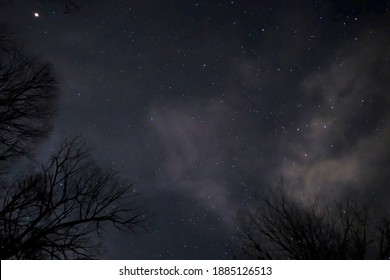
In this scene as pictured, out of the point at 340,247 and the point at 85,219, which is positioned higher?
the point at 85,219

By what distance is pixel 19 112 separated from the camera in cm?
508

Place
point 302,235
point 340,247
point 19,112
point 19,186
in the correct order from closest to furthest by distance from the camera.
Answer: point 19,112 → point 19,186 → point 340,247 → point 302,235

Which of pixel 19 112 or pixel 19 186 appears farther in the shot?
pixel 19 186

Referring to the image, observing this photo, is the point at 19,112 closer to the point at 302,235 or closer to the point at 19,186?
the point at 19,186

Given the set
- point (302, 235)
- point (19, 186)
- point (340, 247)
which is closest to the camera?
point (19, 186)

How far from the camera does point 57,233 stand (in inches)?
258
